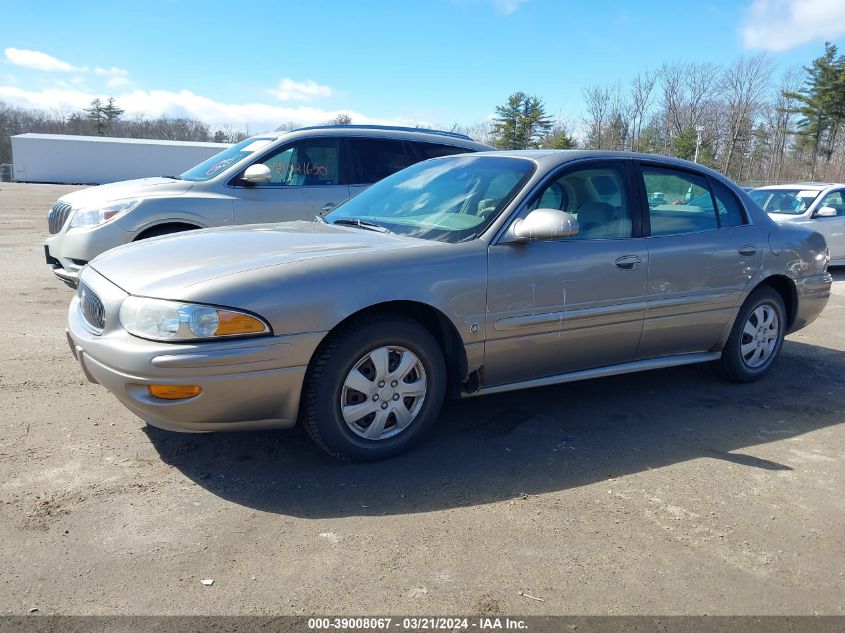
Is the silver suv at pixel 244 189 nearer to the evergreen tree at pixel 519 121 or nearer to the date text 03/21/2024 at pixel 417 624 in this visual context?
the date text 03/21/2024 at pixel 417 624

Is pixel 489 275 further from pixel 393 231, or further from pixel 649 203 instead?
pixel 649 203

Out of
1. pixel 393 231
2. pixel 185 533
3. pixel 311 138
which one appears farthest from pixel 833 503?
pixel 311 138

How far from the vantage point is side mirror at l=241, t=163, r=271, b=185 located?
6.75 metres

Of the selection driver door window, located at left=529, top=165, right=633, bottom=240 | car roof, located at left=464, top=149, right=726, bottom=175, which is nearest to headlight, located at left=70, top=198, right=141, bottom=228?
car roof, located at left=464, top=149, right=726, bottom=175

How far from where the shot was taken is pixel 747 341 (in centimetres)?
523

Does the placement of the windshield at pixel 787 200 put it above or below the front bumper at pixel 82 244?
above

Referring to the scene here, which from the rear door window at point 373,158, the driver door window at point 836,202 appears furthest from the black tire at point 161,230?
the driver door window at point 836,202

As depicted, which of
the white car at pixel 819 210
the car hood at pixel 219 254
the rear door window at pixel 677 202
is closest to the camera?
the car hood at pixel 219 254

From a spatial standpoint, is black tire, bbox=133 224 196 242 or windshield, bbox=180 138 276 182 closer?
black tire, bbox=133 224 196 242

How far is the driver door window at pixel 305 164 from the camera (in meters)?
7.18

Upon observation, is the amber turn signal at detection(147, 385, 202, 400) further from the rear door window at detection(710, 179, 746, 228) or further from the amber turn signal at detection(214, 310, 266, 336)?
the rear door window at detection(710, 179, 746, 228)

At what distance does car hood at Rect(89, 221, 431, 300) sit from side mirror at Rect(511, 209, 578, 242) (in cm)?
55

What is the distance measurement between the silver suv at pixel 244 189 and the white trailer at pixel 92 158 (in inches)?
1864

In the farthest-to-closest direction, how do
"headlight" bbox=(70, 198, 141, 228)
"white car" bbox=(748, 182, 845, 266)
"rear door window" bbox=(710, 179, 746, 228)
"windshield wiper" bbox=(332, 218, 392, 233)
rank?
"white car" bbox=(748, 182, 845, 266) → "headlight" bbox=(70, 198, 141, 228) → "rear door window" bbox=(710, 179, 746, 228) → "windshield wiper" bbox=(332, 218, 392, 233)
